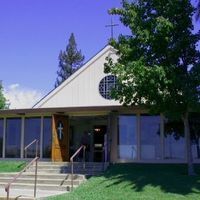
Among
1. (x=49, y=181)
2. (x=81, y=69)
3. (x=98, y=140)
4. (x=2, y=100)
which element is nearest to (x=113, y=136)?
(x=49, y=181)

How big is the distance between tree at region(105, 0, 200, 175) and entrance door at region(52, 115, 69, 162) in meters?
5.40

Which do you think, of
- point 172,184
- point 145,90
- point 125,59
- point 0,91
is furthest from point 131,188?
point 0,91

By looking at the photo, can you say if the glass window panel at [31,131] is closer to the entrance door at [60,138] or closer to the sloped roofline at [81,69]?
the entrance door at [60,138]

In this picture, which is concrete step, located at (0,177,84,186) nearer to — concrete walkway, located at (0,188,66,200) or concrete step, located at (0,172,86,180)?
concrete step, located at (0,172,86,180)

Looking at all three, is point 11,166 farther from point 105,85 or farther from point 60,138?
point 105,85

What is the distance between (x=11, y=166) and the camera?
21.7 metres

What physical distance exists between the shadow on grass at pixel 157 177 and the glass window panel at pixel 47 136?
14.3 feet

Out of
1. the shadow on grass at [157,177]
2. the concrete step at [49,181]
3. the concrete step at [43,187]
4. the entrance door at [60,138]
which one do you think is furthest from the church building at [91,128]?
the concrete step at [43,187]

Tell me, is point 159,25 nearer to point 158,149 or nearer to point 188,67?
point 188,67

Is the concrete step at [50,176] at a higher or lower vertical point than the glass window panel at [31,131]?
lower

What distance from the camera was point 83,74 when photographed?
26.7 meters

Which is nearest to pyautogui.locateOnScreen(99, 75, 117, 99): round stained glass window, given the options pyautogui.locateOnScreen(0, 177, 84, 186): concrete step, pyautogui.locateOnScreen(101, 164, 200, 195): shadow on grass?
pyautogui.locateOnScreen(101, 164, 200, 195): shadow on grass

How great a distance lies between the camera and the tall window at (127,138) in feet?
69.7

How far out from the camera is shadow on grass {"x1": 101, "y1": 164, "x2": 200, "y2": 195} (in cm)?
1506
